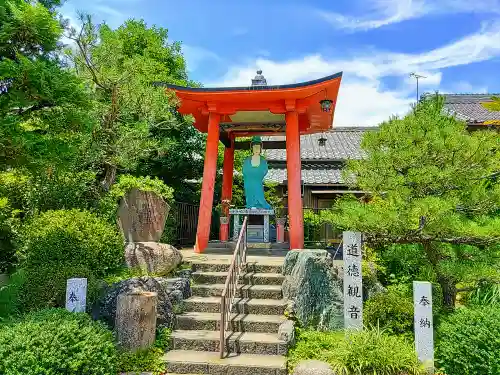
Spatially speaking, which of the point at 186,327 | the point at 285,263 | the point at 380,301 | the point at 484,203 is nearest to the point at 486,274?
the point at 484,203

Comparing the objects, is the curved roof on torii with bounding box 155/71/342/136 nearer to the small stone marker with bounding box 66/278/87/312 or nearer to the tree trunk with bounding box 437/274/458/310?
the tree trunk with bounding box 437/274/458/310

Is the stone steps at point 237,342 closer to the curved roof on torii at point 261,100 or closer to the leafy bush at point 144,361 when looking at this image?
the leafy bush at point 144,361

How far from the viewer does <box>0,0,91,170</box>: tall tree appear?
5.29 metres

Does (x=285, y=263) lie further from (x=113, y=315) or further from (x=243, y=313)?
(x=113, y=315)

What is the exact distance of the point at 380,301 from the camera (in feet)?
20.5

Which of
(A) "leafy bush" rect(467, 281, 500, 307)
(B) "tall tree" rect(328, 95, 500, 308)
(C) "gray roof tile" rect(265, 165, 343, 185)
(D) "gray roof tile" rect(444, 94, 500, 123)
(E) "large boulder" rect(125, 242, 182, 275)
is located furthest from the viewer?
(D) "gray roof tile" rect(444, 94, 500, 123)

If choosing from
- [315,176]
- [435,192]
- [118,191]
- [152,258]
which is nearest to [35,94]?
[118,191]

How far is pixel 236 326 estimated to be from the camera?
6293 millimetres

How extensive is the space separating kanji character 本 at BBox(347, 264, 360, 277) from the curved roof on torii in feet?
13.8

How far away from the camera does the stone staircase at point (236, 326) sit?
543 cm


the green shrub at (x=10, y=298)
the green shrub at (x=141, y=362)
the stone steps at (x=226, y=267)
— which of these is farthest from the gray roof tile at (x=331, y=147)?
the green shrub at (x=10, y=298)

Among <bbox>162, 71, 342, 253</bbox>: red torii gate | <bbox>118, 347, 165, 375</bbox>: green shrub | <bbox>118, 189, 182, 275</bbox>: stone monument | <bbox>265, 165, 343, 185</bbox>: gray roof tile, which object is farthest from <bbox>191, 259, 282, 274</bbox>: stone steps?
<bbox>265, 165, 343, 185</bbox>: gray roof tile

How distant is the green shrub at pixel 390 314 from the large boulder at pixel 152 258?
3553 millimetres

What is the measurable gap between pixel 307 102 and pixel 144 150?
3897 millimetres
